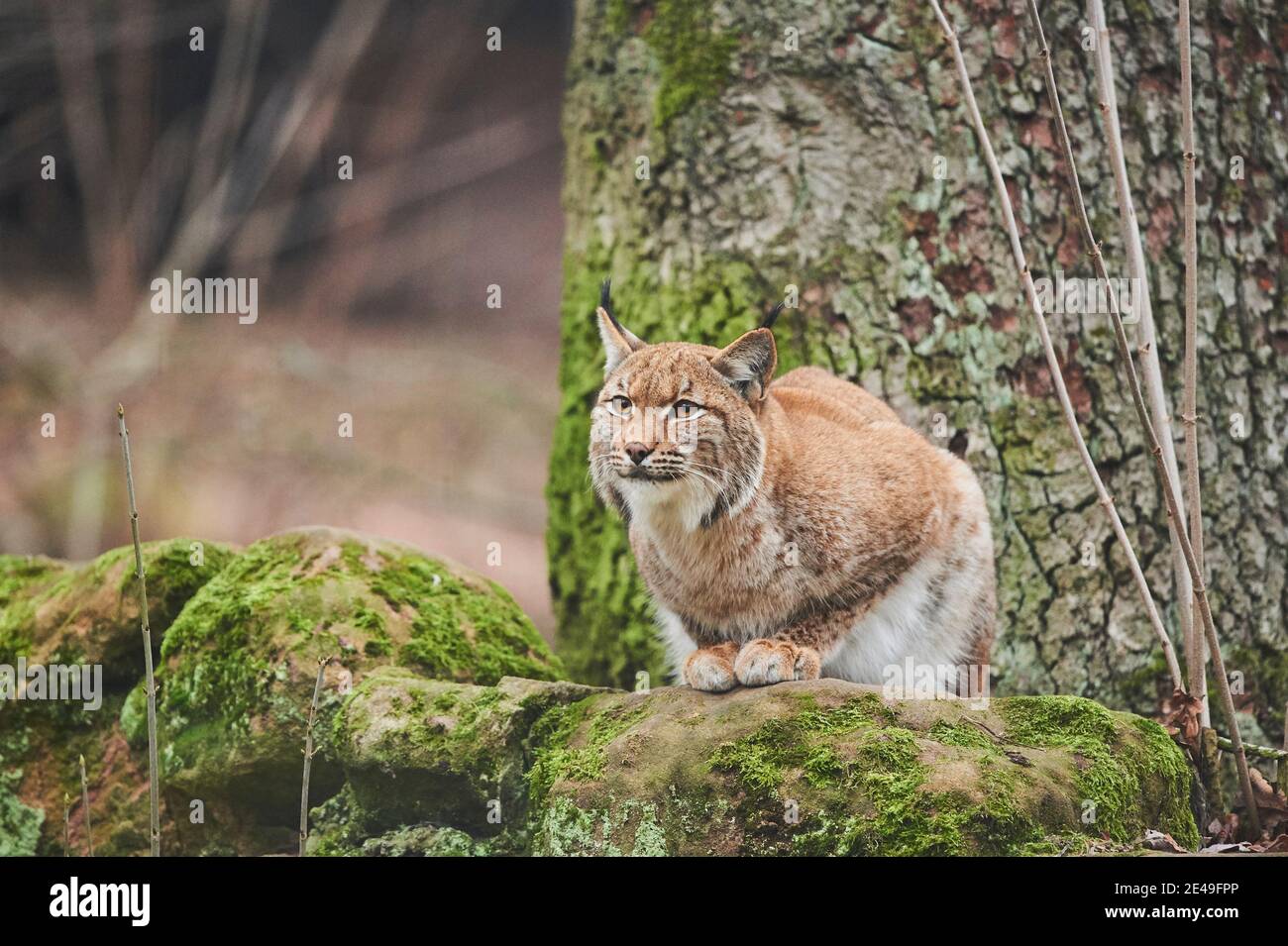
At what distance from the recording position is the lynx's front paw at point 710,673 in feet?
11.1

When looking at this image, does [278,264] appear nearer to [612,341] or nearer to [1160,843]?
[612,341]

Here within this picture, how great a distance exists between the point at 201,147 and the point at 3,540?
2895 mm

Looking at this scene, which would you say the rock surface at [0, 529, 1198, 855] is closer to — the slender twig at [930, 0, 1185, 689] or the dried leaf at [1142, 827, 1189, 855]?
the dried leaf at [1142, 827, 1189, 855]

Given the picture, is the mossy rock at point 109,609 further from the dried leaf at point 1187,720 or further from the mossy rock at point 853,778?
the dried leaf at point 1187,720

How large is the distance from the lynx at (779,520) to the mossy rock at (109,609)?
4.68 ft

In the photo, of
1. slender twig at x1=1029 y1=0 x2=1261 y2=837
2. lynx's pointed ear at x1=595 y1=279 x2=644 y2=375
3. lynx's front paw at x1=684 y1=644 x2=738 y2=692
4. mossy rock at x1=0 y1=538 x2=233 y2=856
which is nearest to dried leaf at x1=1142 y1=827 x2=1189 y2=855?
slender twig at x1=1029 y1=0 x2=1261 y2=837

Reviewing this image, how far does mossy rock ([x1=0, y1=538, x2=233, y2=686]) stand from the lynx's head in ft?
4.83

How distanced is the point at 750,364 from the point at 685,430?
0.84 ft

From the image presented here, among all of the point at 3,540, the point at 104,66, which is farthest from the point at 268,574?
the point at 104,66

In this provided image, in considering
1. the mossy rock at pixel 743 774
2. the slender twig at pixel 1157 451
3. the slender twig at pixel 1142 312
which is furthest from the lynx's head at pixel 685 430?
the slender twig at pixel 1142 312

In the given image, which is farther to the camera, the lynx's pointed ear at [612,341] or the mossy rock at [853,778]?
the lynx's pointed ear at [612,341]

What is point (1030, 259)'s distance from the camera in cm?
445

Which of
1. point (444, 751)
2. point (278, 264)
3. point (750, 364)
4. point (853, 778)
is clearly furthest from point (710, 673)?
point (278, 264)

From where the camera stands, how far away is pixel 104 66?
9.23 meters
